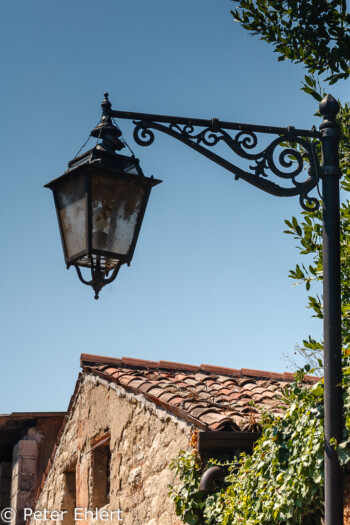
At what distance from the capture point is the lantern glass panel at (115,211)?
151 inches

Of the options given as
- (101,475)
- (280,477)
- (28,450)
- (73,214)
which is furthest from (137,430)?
(28,450)

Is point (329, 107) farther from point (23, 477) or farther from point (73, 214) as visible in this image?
point (23, 477)

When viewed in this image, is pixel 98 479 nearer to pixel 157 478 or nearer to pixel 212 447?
pixel 157 478

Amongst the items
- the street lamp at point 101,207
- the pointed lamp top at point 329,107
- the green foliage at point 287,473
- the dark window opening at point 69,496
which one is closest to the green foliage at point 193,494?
the green foliage at point 287,473

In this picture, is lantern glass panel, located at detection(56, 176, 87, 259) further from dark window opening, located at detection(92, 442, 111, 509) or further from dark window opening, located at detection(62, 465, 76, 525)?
dark window opening, located at detection(62, 465, 76, 525)

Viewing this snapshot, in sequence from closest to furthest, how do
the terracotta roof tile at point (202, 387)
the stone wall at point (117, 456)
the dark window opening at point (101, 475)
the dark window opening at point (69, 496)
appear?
1. the terracotta roof tile at point (202, 387)
2. the stone wall at point (117, 456)
3. the dark window opening at point (101, 475)
4. the dark window opening at point (69, 496)

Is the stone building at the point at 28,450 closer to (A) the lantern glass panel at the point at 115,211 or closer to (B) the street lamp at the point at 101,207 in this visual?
(B) the street lamp at the point at 101,207

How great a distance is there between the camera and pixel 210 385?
7445 mm

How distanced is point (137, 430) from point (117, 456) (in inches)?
23.0

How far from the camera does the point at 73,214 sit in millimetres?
3936

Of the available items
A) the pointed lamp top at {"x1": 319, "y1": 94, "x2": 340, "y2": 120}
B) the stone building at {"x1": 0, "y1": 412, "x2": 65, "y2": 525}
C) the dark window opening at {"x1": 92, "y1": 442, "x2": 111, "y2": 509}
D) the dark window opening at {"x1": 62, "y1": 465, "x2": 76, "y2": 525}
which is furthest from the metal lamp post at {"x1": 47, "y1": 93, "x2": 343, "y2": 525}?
the stone building at {"x1": 0, "y1": 412, "x2": 65, "y2": 525}

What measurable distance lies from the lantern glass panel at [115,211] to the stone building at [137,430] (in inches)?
88.1

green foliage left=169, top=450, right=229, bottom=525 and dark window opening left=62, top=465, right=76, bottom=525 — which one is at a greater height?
green foliage left=169, top=450, right=229, bottom=525

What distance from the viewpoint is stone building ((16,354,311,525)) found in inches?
239
